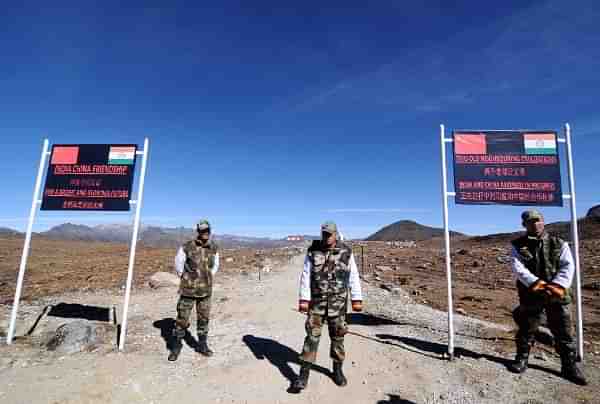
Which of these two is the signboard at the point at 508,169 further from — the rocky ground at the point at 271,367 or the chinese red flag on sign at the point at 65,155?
the chinese red flag on sign at the point at 65,155

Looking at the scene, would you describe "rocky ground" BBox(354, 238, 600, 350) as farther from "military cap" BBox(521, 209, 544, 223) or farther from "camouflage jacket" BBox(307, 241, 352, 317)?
"camouflage jacket" BBox(307, 241, 352, 317)

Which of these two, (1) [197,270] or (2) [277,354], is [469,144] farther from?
(1) [197,270]

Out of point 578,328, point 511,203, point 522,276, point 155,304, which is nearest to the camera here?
point 522,276

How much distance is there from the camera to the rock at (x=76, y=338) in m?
6.35

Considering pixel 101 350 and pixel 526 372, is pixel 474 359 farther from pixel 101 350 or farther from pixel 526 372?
pixel 101 350

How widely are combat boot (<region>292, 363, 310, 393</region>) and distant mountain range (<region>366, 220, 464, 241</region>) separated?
141578 millimetres

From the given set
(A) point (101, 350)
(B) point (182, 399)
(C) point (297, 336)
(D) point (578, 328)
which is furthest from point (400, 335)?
(A) point (101, 350)

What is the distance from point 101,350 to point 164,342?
1.19m

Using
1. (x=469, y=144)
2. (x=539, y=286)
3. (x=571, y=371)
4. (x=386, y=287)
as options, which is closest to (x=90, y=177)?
(x=469, y=144)

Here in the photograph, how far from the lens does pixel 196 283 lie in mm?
6234

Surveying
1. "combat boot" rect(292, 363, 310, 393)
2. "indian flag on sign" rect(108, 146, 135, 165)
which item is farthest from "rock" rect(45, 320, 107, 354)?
"combat boot" rect(292, 363, 310, 393)

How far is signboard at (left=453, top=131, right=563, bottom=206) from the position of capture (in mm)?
6344

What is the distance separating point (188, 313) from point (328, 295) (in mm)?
2932

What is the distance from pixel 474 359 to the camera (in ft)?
19.7
